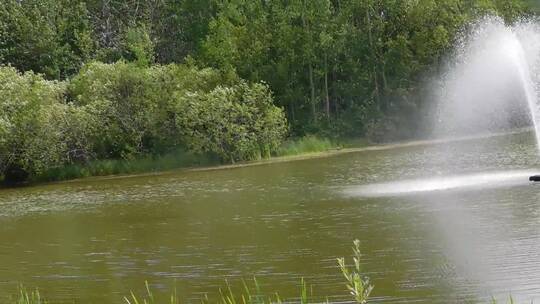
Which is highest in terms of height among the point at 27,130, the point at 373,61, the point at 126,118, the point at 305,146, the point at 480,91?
the point at 373,61

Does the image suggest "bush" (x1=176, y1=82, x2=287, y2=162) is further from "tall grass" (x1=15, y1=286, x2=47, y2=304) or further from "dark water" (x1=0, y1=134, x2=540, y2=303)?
"tall grass" (x1=15, y1=286, x2=47, y2=304)

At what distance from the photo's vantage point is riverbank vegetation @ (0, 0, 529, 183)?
4503 cm

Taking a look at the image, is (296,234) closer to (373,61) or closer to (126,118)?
(126,118)

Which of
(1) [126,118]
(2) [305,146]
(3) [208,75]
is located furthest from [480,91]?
(1) [126,118]

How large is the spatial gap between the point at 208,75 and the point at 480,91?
20266 millimetres

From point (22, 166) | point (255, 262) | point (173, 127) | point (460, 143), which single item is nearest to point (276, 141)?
point (173, 127)

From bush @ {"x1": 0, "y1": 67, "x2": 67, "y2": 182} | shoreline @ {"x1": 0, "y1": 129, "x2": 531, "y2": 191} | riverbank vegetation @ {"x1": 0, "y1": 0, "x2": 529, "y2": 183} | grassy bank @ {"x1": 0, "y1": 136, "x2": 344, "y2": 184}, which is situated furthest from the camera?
riverbank vegetation @ {"x1": 0, "y1": 0, "x2": 529, "y2": 183}

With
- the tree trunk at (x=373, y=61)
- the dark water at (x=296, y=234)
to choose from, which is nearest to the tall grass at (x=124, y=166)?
the dark water at (x=296, y=234)

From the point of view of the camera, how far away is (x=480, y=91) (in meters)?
56.2

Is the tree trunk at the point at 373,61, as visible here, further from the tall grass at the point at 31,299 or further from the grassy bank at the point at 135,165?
the tall grass at the point at 31,299

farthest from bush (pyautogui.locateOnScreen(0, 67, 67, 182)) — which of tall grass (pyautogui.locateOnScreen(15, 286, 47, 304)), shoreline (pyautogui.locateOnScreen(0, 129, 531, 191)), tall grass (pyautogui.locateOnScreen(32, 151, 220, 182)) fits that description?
tall grass (pyautogui.locateOnScreen(15, 286, 47, 304))

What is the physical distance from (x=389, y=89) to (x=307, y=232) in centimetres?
4051

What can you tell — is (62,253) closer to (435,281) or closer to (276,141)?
(435,281)

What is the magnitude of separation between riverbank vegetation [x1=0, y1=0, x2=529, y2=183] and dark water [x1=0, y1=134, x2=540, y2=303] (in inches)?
427
